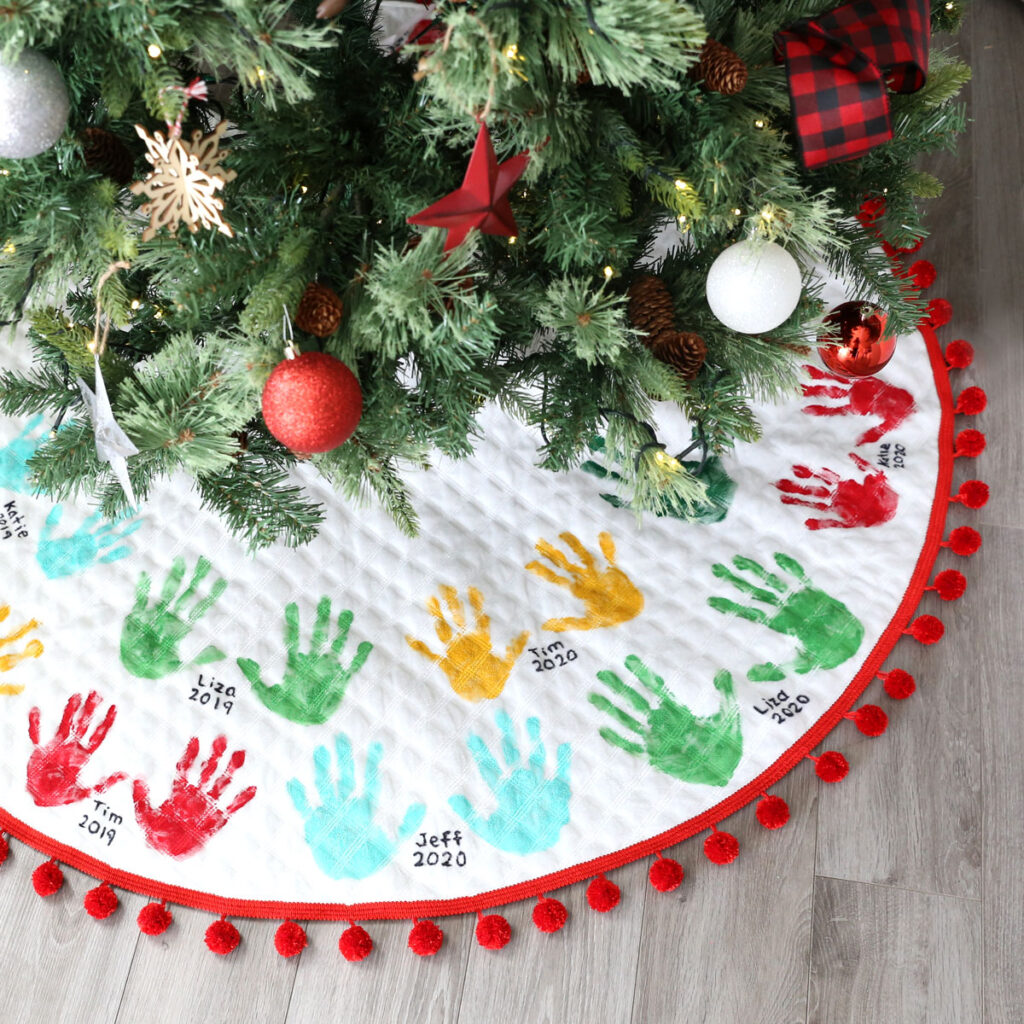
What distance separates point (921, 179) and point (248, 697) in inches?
35.3

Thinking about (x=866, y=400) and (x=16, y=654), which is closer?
(x=16, y=654)

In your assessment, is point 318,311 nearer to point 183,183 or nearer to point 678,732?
point 183,183

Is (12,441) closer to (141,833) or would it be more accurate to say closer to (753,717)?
(141,833)

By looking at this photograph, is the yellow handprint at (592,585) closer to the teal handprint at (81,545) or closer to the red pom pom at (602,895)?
the red pom pom at (602,895)

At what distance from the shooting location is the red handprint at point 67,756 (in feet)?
3.44

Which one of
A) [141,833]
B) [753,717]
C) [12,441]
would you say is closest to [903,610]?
[753,717]

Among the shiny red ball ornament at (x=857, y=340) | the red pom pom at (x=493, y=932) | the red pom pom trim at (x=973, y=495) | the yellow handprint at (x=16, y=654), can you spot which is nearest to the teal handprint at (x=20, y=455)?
the yellow handprint at (x=16, y=654)

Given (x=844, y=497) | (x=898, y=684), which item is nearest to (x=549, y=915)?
(x=898, y=684)

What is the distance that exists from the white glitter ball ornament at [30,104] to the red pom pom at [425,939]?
2.72 feet

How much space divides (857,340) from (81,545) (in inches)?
38.0

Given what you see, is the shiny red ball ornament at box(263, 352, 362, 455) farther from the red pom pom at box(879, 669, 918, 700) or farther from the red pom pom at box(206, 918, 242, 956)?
the red pom pom at box(879, 669, 918, 700)

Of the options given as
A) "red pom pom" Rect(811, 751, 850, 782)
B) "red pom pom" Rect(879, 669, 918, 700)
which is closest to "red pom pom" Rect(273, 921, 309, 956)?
"red pom pom" Rect(811, 751, 850, 782)

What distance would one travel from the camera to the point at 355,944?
990mm

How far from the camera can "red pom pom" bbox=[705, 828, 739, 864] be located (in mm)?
1019
